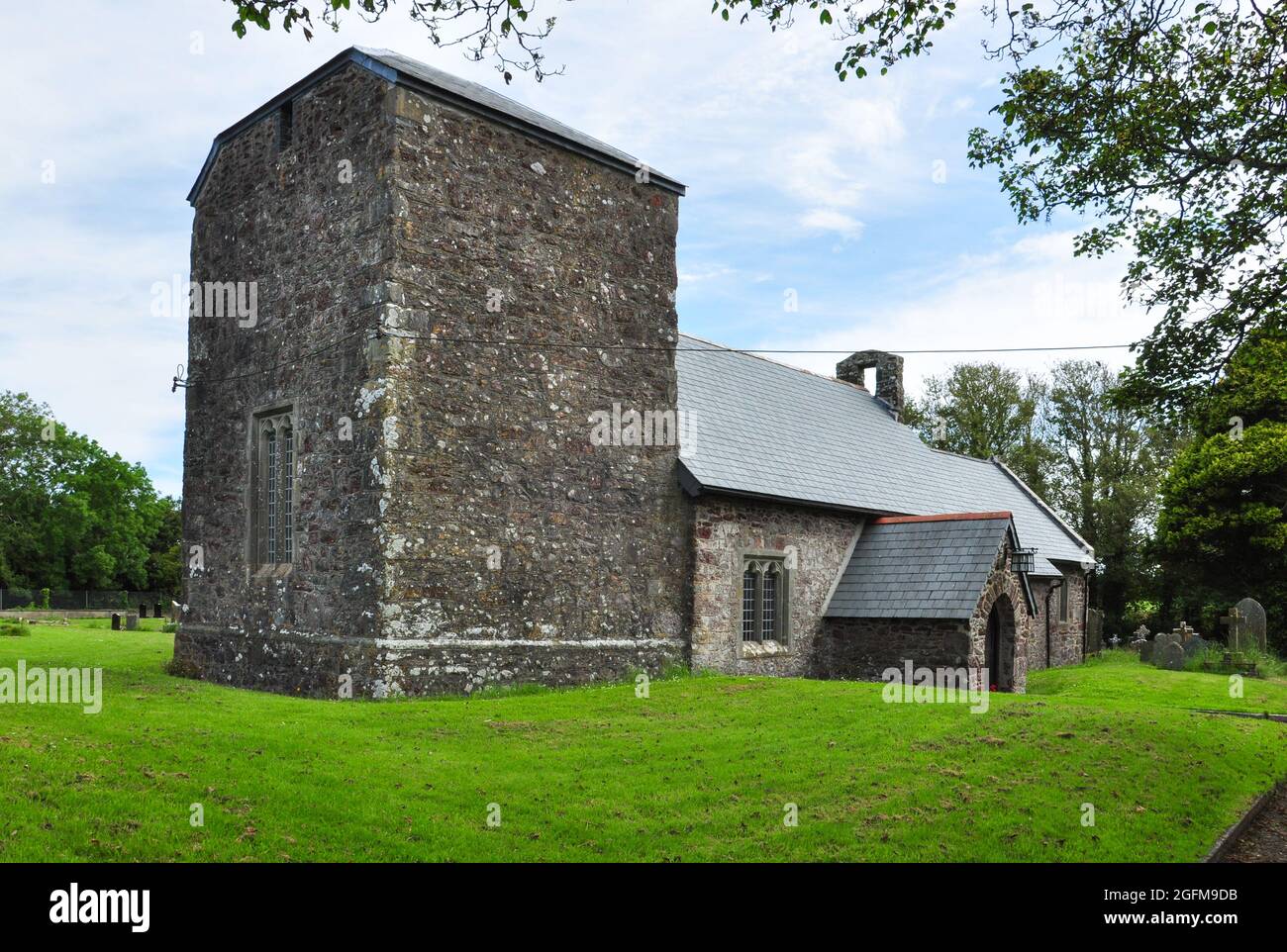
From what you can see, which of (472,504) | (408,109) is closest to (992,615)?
(472,504)

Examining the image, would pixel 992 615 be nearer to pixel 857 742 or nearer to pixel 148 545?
pixel 857 742

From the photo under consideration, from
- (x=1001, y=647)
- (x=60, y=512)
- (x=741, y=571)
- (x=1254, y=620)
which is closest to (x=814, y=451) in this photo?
(x=741, y=571)

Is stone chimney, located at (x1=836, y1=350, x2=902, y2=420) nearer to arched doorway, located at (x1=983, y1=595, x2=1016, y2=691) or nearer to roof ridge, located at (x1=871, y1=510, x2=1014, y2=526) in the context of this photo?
roof ridge, located at (x1=871, y1=510, x2=1014, y2=526)

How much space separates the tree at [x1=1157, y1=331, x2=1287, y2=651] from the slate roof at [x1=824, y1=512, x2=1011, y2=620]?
15.3 meters

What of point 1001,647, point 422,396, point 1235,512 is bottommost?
point 1001,647

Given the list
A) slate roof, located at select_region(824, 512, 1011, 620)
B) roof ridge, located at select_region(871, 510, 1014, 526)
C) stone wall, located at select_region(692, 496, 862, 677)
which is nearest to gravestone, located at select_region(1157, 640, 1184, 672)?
roof ridge, located at select_region(871, 510, 1014, 526)

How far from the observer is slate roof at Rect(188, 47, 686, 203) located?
1468 cm

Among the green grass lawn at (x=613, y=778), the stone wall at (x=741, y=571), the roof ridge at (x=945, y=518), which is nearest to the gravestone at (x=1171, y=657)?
the roof ridge at (x=945, y=518)

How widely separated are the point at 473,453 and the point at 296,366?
11.4 feet

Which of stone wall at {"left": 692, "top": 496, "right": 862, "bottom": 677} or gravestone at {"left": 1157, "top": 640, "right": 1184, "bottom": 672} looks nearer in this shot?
stone wall at {"left": 692, "top": 496, "right": 862, "bottom": 677}

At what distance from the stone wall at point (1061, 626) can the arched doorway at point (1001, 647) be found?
25.9 feet

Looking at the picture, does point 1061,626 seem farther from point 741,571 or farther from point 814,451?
point 741,571

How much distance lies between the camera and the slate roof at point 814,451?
20125 millimetres

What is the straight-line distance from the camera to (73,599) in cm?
5316
